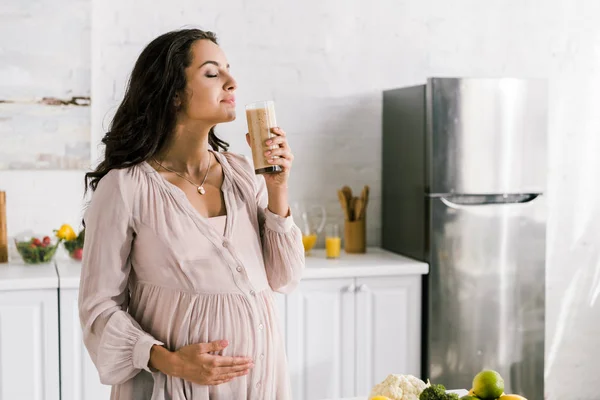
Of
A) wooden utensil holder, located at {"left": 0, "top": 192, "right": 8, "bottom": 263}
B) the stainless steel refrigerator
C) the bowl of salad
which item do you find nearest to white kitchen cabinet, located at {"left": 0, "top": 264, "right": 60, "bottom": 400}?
the bowl of salad

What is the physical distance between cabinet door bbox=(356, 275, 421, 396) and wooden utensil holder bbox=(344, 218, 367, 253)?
13.5 inches

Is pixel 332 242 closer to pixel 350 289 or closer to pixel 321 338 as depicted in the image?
pixel 350 289

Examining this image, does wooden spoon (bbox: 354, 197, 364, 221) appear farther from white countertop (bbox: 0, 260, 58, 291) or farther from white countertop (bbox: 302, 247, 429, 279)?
white countertop (bbox: 0, 260, 58, 291)

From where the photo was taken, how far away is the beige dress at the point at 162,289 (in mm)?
1643

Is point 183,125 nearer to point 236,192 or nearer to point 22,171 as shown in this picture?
point 236,192

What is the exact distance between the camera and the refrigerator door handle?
10.9 feet

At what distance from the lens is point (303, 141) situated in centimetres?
369

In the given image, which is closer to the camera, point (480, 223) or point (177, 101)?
point (177, 101)

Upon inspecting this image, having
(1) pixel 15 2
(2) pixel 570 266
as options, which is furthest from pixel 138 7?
(2) pixel 570 266

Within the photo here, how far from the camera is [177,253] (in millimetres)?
1657

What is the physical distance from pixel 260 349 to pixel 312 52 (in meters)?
2.21

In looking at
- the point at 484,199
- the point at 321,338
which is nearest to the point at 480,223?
the point at 484,199

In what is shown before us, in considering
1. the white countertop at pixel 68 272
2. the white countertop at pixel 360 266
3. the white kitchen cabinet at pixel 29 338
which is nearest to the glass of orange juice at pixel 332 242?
the white countertop at pixel 360 266

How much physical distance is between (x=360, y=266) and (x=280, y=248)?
1495 millimetres
